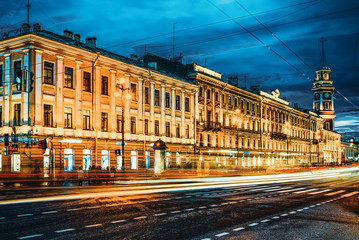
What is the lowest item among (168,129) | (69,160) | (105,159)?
(105,159)

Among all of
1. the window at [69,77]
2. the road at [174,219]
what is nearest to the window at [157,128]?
the window at [69,77]

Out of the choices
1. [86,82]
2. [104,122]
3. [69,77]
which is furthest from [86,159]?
[69,77]

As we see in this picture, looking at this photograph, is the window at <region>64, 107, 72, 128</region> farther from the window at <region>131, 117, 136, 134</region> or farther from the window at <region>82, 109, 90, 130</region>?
the window at <region>131, 117, 136, 134</region>

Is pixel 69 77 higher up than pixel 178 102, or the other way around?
pixel 69 77

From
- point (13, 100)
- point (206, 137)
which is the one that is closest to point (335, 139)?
point (206, 137)

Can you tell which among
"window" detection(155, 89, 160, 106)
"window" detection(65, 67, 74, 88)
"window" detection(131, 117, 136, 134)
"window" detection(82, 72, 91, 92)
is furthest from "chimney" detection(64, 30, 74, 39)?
"window" detection(155, 89, 160, 106)

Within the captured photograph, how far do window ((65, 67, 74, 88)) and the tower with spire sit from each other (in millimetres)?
100795

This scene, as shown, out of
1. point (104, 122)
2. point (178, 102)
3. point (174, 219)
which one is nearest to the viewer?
point (174, 219)

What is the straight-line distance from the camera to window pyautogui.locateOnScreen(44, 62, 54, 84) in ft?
105

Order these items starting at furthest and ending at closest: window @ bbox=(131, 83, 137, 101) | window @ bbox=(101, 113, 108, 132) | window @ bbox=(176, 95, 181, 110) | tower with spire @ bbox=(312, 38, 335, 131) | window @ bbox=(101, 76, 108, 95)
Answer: tower with spire @ bbox=(312, 38, 335, 131) → window @ bbox=(176, 95, 181, 110) → window @ bbox=(131, 83, 137, 101) → window @ bbox=(101, 76, 108, 95) → window @ bbox=(101, 113, 108, 132)

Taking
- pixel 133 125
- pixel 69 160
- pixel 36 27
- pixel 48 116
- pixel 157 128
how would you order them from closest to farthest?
pixel 48 116 → pixel 69 160 → pixel 36 27 → pixel 133 125 → pixel 157 128

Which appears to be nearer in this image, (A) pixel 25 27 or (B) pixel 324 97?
(A) pixel 25 27

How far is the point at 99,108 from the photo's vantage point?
36594mm

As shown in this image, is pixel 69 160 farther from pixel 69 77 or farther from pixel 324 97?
pixel 324 97
